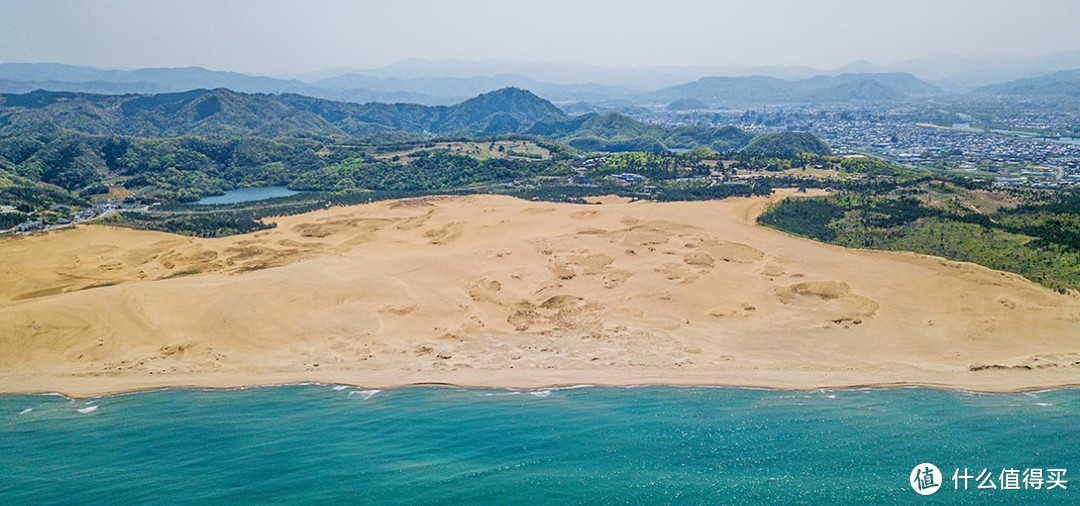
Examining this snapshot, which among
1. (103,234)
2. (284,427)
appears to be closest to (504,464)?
(284,427)

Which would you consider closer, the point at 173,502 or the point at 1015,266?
the point at 173,502

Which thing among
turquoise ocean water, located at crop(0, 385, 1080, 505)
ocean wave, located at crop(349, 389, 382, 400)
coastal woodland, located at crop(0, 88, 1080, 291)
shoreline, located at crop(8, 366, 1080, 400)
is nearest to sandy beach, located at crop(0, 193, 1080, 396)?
shoreline, located at crop(8, 366, 1080, 400)

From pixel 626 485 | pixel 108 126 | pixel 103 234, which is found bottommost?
pixel 626 485

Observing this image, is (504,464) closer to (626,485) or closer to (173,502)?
(626,485)

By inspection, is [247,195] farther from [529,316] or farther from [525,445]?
[525,445]

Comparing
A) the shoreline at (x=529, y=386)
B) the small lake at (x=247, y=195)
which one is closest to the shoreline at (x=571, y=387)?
the shoreline at (x=529, y=386)

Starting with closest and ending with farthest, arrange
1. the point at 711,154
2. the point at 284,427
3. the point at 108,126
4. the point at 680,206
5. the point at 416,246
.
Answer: the point at 284,427 → the point at 416,246 → the point at 680,206 → the point at 711,154 → the point at 108,126

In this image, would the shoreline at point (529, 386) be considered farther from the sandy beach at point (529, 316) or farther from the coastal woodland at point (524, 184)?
the coastal woodland at point (524, 184)
